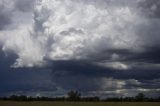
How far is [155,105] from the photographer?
317ft

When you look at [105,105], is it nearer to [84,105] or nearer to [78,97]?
[84,105]

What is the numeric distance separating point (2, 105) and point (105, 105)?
89.3 ft

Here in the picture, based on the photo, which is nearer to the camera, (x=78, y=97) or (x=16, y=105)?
(x=16, y=105)

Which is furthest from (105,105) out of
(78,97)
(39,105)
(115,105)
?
(78,97)

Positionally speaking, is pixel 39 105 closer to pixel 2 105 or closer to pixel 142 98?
pixel 2 105

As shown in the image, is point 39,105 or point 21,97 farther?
point 21,97

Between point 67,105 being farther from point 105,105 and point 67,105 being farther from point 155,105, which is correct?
point 155,105

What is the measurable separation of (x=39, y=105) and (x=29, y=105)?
303 centimetres

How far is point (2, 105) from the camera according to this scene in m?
94.4

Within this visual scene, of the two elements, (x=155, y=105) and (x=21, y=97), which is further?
(x=21, y=97)

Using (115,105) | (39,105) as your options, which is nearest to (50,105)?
(39,105)

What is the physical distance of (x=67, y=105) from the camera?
94.8m

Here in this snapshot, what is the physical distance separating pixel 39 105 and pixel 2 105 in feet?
32.3

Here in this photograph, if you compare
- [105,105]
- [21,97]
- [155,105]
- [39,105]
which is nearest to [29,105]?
[39,105]
